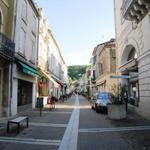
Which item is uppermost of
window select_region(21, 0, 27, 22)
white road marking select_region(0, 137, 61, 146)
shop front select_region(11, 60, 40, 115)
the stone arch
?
window select_region(21, 0, 27, 22)

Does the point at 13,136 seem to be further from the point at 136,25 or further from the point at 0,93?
the point at 136,25

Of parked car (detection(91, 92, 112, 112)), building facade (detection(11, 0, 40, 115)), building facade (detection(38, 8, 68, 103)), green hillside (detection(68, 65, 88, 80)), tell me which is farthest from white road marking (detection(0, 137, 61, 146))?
green hillside (detection(68, 65, 88, 80))

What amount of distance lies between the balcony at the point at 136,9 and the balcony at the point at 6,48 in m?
8.06

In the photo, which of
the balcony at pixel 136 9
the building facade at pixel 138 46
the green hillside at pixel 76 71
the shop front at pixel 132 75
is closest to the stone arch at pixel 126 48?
the building facade at pixel 138 46

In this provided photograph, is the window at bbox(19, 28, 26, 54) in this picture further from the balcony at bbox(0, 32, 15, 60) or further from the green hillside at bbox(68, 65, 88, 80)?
the green hillside at bbox(68, 65, 88, 80)

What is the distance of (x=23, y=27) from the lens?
2036 centimetres

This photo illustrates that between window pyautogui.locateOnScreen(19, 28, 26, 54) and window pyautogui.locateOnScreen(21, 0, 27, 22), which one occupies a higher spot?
window pyautogui.locateOnScreen(21, 0, 27, 22)

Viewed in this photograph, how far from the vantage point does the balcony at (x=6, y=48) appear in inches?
589

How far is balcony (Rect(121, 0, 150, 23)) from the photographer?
15.9 metres

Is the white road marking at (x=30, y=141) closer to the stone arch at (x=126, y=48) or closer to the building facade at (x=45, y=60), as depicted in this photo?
the stone arch at (x=126, y=48)

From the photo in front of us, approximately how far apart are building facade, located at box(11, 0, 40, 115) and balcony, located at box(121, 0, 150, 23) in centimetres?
757

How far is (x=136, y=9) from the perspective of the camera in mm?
16906

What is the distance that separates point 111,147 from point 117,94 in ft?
31.3

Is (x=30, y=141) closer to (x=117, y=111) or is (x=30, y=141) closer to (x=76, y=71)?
(x=117, y=111)
